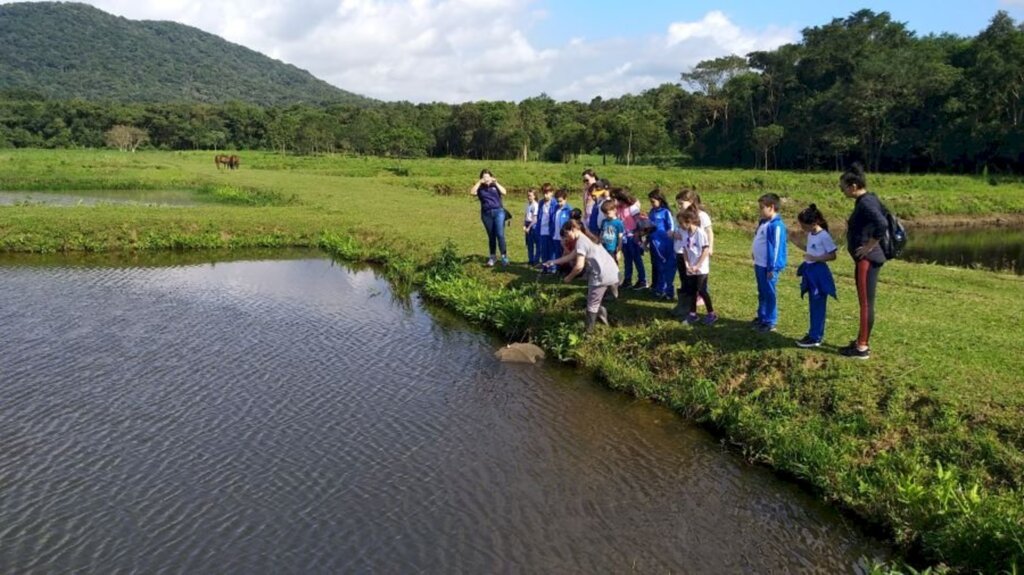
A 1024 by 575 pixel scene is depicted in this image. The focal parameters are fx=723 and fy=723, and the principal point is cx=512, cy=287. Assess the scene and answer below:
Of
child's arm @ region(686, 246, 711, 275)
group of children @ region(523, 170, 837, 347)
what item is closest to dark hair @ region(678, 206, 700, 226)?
group of children @ region(523, 170, 837, 347)

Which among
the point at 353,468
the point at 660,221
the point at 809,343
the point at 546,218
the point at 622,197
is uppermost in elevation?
the point at 622,197

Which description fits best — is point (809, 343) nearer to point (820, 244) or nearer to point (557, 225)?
point (820, 244)

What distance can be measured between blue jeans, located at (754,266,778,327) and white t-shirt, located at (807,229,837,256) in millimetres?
838

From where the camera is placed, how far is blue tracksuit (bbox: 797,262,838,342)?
9.81 meters

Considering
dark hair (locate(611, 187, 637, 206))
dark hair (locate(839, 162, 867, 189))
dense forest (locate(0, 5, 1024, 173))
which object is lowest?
dark hair (locate(611, 187, 637, 206))

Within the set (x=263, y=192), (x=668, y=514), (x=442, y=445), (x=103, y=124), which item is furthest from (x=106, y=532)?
(x=103, y=124)

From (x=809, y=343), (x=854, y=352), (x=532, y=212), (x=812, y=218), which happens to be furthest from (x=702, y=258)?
(x=532, y=212)

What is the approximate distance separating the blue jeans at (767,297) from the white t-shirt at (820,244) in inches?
33.0

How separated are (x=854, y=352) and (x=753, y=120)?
73274 mm

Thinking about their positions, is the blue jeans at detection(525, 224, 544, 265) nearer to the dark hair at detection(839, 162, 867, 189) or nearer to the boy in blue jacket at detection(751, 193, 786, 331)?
the boy in blue jacket at detection(751, 193, 786, 331)

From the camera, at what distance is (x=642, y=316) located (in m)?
12.4

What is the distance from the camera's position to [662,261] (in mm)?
13195

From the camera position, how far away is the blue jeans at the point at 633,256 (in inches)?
545

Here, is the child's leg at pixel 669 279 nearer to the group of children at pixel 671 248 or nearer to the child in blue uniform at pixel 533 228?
the group of children at pixel 671 248
